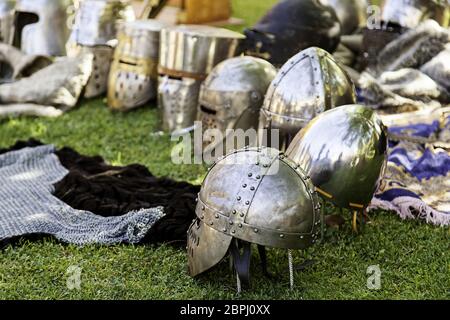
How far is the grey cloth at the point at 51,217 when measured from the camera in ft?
12.8

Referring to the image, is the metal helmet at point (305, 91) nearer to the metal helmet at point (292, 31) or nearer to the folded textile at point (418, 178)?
the folded textile at point (418, 178)

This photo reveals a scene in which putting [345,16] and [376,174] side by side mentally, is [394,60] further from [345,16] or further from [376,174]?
[376,174]

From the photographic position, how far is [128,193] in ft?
14.6

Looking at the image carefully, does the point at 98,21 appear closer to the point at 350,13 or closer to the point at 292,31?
the point at 292,31

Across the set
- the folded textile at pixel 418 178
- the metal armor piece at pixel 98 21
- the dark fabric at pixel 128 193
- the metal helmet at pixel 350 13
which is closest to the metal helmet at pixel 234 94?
the dark fabric at pixel 128 193

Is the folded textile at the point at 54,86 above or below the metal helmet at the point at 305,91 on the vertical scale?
below

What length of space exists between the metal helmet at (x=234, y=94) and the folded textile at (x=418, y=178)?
3.14 ft

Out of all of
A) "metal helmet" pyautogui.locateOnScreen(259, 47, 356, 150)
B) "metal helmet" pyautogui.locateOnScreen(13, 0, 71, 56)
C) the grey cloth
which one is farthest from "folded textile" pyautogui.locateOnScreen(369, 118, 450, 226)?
"metal helmet" pyautogui.locateOnScreen(13, 0, 71, 56)

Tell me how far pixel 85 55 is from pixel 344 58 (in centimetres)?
224

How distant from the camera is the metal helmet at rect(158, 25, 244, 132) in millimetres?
5688

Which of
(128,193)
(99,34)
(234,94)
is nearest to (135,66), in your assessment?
(99,34)

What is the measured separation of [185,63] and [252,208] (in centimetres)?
278
